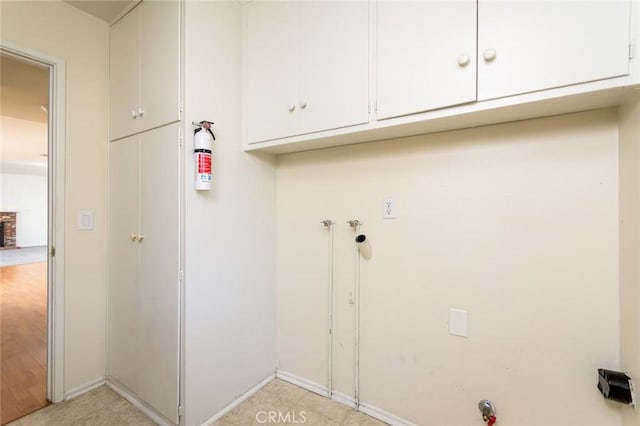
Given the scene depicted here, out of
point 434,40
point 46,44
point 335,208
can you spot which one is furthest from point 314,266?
point 46,44

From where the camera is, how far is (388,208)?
5.25ft

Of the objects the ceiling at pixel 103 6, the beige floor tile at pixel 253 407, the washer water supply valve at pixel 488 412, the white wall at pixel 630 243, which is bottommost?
the beige floor tile at pixel 253 407

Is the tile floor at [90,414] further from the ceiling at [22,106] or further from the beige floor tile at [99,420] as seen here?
the ceiling at [22,106]

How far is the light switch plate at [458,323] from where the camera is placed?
1385 millimetres

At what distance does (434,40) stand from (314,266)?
1.42m

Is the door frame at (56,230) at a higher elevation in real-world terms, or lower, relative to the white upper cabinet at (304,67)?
lower

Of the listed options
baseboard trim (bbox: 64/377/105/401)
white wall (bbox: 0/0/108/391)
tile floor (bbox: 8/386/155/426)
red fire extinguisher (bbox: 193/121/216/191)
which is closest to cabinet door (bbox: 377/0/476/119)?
red fire extinguisher (bbox: 193/121/216/191)

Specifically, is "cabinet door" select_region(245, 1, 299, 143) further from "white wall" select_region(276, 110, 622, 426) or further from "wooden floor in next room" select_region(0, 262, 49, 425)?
"wooden floor in next room" select_region(0, 262, 49, 425)

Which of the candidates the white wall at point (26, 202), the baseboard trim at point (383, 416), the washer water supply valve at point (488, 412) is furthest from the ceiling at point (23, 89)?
the white wall at point (26, 202)

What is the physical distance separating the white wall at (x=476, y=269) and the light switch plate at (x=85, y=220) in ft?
4.83

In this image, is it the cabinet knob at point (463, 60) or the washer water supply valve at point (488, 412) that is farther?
the washer water supply valve at point (488, 412)

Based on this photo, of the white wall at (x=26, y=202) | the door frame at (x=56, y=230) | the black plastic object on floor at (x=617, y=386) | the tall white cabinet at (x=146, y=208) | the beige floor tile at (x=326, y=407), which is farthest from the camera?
the white wall at (x=26, y=202)

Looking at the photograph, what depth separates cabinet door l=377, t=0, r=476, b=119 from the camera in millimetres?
1113

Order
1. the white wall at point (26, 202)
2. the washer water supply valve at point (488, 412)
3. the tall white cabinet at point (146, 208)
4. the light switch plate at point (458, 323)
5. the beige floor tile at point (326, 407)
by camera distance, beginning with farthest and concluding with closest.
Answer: the white wall at point (26, 202), the beige floor tile at point (326, 407), the tall white cabinet at point (146, 208), the light switch plate at point (458, 323), the washer water supply valve at point (488, 412)
